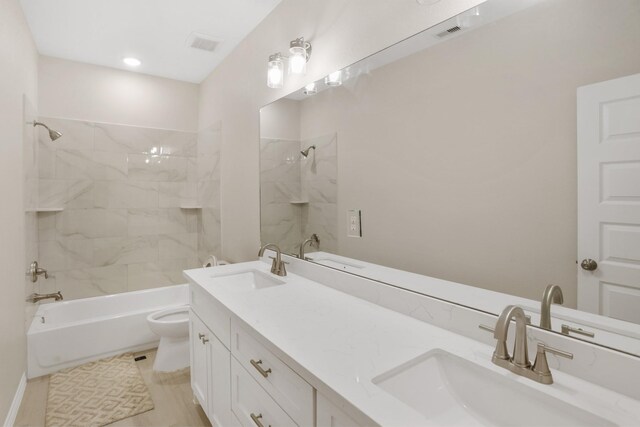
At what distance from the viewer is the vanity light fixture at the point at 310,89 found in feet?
6.01

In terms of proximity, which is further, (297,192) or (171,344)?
(171,344)

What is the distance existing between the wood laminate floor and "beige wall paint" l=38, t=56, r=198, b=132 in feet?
7.33

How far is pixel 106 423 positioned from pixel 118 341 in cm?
95

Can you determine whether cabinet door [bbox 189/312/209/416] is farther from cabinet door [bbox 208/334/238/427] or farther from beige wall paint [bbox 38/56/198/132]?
beige wall paint [bbox 38/56/198/132]

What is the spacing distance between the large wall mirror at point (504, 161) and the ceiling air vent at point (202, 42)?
1440 mm

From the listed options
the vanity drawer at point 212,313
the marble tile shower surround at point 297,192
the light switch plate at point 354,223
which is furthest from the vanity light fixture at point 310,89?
the vanity drawer at point 212,313

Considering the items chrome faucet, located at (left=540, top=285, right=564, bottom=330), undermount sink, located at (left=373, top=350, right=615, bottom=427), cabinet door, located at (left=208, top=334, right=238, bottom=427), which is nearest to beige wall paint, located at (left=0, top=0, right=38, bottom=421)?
cabinet door, located at (left=208, top=334, right=238, bottom=427)

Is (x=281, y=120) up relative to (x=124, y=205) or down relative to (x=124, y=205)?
up

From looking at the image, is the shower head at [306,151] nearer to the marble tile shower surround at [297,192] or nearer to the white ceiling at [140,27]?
the marble tile shower surround at [297,192]

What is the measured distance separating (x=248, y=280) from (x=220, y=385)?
66cm

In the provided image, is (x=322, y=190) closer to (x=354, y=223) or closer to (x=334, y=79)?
(x=354, y=223)

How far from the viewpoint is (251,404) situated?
1.22 metres

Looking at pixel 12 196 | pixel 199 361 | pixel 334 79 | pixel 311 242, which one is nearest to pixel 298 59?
pixel 334 79

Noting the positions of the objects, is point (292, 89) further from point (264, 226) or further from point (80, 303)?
point (80, 303)
